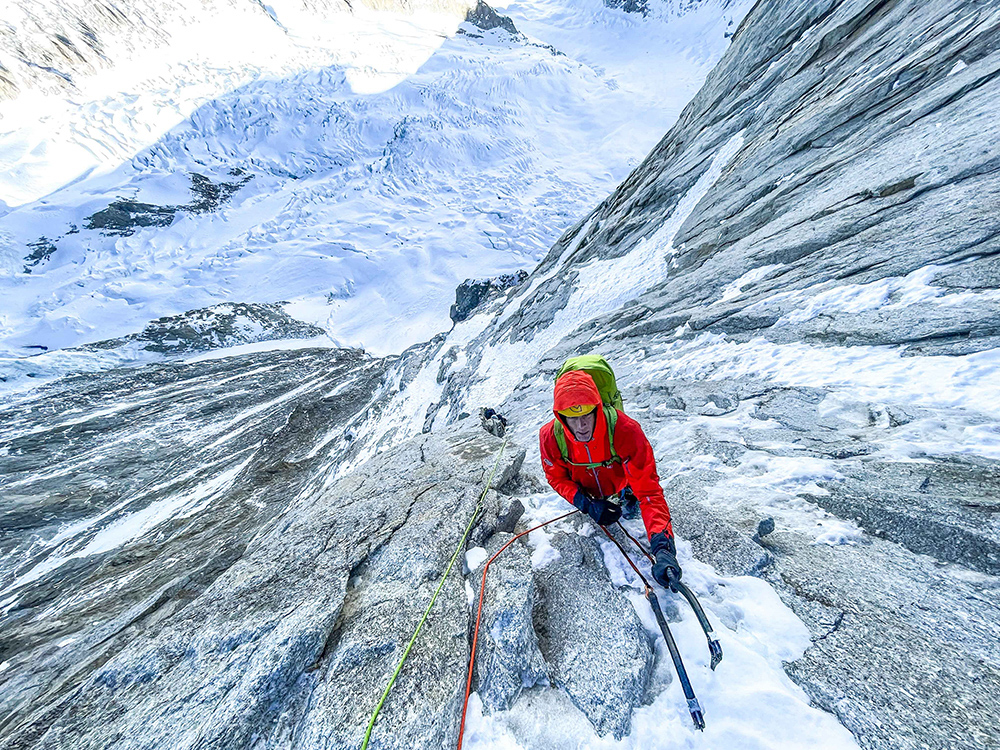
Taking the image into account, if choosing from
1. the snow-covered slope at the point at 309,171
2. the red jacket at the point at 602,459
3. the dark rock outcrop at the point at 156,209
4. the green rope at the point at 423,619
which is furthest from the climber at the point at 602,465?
the dark rock outcrop at the point at 156,209

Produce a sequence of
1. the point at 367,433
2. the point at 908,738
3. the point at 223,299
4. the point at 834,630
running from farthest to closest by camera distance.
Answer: the point at 223,299 → the point at 367,433 → the point at 834,630 → the point at 908,738

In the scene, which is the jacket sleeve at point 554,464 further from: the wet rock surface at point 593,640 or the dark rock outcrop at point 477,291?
the dark rock outcrop at point 477,291

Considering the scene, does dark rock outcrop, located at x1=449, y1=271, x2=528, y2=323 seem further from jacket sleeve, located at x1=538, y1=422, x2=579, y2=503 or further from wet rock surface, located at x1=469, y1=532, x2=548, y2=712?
wet rock surface, located at x1=469, y1=532, x2=548, y2=712

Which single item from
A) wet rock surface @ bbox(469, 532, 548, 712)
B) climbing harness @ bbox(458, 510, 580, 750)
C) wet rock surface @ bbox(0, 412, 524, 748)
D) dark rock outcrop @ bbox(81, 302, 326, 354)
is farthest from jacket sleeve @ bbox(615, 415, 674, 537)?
dark rock outcrop @ bbox(81, 302, 326, 354)

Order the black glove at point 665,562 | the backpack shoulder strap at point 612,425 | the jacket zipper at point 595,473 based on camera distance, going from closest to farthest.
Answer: the black glove at point 665,562 < the backpack shoulder strap at point 612,425 < the jacket zipper at point 595,473

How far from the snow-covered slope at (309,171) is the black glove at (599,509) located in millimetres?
39462

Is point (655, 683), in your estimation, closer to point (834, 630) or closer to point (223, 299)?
point (834, 630)

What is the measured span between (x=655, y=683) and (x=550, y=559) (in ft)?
4.46

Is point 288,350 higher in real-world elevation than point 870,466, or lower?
higher

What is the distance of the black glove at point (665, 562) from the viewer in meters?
3.22

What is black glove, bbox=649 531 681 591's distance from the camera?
3.22m

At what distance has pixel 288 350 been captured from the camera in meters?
38.0

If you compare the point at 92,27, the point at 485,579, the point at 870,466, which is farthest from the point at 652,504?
the point at 92,27

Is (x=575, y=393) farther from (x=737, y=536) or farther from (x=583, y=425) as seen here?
(x=737, y=536)
